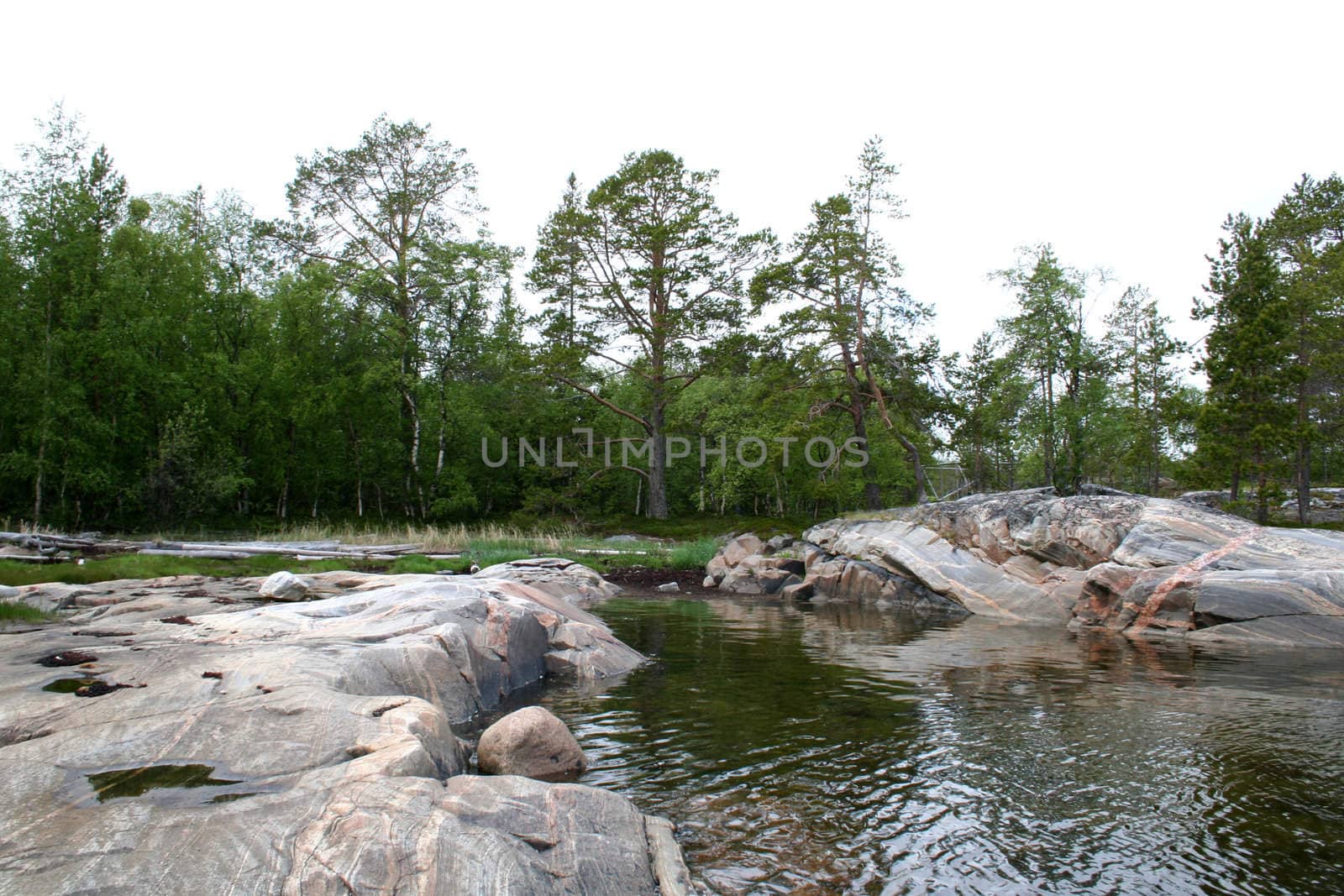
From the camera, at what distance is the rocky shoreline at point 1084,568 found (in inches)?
545

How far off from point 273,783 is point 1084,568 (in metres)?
18.6

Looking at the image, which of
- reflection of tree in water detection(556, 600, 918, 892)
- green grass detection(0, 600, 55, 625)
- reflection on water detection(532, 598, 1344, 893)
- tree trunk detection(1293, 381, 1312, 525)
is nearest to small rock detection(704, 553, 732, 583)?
reflection of tree in water detection(556, 600, 918, 892)

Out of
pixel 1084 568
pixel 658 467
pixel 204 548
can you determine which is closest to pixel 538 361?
pixel 658 467

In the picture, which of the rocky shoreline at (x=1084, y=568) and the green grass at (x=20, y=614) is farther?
the rocky shoreline at (x=1084, y=568)

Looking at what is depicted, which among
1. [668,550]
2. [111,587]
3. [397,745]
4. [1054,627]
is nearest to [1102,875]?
[397,745]

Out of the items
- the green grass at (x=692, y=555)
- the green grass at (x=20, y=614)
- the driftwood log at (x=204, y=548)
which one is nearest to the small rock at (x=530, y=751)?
the green grass at (x=20, y=614)

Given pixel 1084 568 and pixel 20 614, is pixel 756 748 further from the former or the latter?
pixel 1084 568

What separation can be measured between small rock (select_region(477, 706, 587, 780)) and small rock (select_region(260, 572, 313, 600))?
25.1 ft

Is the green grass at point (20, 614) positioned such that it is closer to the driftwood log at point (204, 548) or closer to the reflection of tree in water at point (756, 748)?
the reflection of tree in water at point (756, 748)

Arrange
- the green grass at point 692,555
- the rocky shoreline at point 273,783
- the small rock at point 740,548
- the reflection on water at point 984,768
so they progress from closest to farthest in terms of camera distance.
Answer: the rocky shoreline at point 273,783
the reflection on water at point 984,768
the small rock at point 740,548
the green grass at point 692,555

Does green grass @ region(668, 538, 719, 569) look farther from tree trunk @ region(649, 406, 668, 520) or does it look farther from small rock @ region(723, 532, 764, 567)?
tree trunk @ region(649, 406, 668, 520)

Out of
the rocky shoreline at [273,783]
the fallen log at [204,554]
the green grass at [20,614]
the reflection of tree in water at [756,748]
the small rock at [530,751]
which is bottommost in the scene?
the reflection of tree in water at [756,748]

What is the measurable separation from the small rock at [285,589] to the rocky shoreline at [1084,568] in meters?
13.0

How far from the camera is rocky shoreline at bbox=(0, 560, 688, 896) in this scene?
3.40 m
